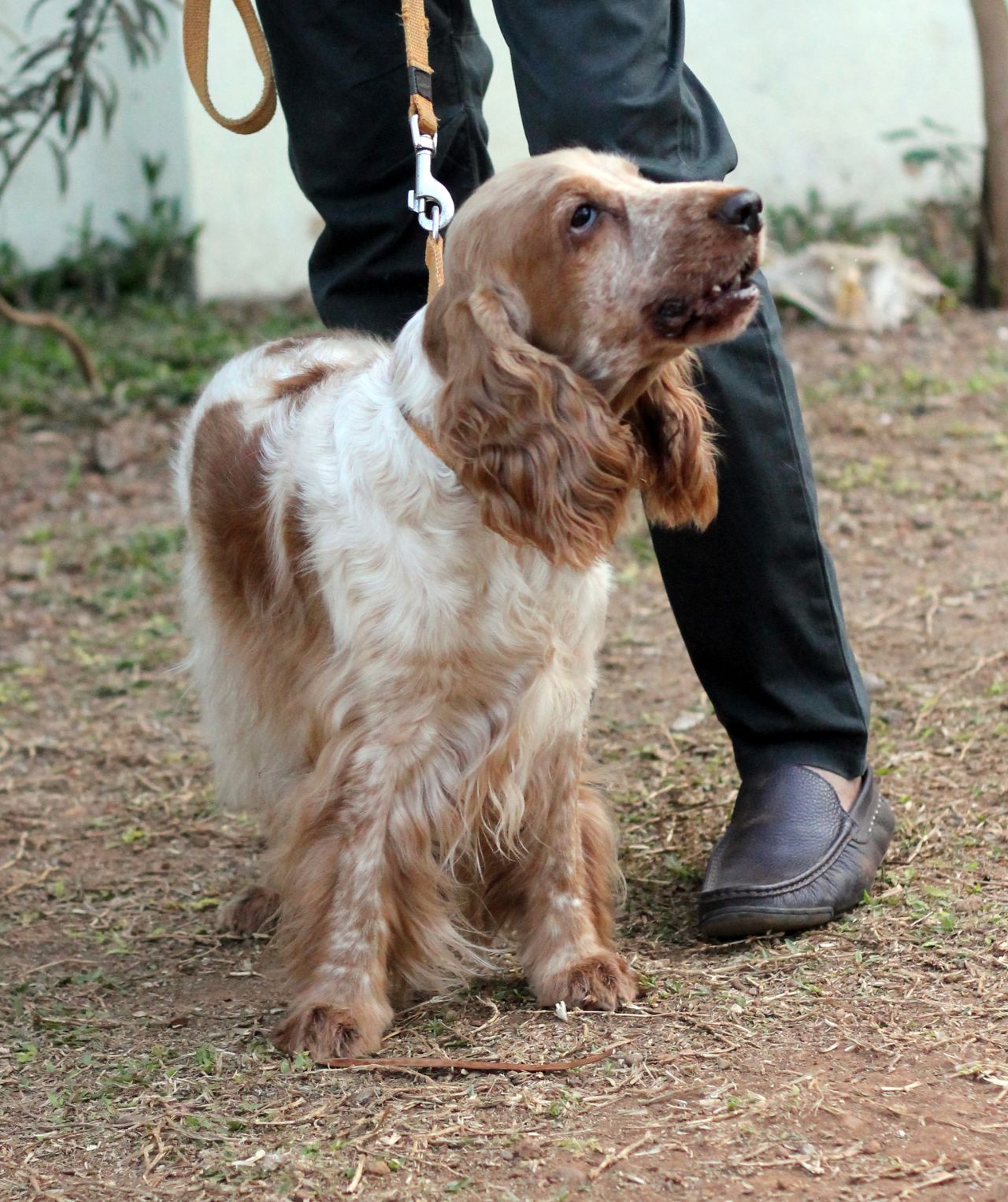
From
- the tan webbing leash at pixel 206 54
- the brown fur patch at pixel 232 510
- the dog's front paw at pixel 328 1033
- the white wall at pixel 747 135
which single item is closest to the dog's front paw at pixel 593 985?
the dog's front paw at pixel 328 1033

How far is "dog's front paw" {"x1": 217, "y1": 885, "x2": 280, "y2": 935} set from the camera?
3.12 m

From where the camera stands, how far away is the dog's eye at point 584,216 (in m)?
2.45

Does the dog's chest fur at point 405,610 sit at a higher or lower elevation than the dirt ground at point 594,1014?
higher

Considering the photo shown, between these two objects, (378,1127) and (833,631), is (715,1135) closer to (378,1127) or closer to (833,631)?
Answer: (378,1127)

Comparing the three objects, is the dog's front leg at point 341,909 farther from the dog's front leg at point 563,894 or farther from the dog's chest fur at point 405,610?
the dog's front leg at point 563,894

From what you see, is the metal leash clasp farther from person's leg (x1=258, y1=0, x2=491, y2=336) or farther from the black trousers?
person's leg (x1=258, y1=0, x2=491, y2=336)

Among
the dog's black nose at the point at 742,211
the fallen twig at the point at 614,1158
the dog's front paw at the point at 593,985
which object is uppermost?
the dog's black nose at the point at 742,211

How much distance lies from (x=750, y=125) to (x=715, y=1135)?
7.21m

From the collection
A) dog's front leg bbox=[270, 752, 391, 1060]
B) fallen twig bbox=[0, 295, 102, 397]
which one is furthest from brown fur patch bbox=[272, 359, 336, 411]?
fallen twig bbox=[0, 295, 102, 397]

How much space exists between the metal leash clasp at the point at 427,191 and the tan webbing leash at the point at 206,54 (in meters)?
0.60

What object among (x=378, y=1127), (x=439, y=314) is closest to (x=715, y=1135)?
(x=378, y=1127)

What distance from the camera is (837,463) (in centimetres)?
562

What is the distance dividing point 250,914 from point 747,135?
21.2ft

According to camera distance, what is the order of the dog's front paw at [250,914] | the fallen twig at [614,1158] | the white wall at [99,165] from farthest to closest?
the white wall at [99,165], the dog's front paw at [250,914], the fallen twig at [614,1158]
